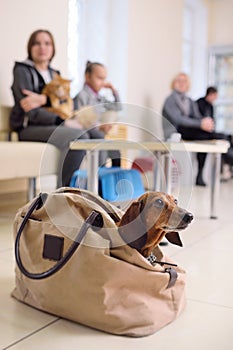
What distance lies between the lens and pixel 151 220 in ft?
3.32

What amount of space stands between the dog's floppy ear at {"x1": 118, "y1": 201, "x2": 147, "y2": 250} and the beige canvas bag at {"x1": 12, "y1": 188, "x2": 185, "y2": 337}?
0.06 feet

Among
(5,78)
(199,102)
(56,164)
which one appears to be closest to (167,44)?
(199,102)

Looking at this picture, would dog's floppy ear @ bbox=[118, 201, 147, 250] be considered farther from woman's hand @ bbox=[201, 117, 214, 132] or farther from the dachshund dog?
woman's hand @ bbox=[201, 117, 214, 132]

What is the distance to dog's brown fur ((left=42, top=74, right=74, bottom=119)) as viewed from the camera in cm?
280

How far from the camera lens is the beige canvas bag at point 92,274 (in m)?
0.97

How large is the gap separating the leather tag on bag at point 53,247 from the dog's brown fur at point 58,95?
1834mm

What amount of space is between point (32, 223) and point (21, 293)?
19 cm

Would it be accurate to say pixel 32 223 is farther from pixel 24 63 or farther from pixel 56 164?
pixel 24 63

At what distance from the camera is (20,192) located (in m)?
3.02

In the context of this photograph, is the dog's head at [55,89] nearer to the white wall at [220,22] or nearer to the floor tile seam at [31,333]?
the floor tile seam at [31,333]

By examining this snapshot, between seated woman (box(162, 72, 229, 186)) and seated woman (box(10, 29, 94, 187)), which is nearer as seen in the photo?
seated woman (box(10, 29, 94, 187))

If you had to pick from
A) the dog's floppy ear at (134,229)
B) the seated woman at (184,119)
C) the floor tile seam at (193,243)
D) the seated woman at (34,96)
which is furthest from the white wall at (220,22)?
the dog's floppy ear at (134,229)

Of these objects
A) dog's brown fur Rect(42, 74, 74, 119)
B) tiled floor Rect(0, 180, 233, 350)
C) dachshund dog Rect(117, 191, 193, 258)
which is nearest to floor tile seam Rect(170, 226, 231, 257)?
tiled floor Rect(0, 180, 233, 350)

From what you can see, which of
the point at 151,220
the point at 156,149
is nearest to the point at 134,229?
the point at 151,220
